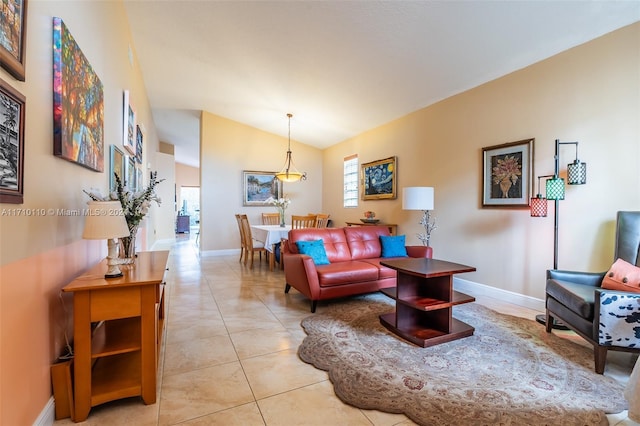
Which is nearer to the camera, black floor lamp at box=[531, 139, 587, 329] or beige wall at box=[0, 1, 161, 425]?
beige wall at box=[0, 1, 161, 425]

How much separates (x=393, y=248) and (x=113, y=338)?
10.9 feet

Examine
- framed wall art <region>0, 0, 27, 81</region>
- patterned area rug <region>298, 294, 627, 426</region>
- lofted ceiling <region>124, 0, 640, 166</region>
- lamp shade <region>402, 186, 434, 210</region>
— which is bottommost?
patterned area rug <region>298, 294, 627, 426</region>

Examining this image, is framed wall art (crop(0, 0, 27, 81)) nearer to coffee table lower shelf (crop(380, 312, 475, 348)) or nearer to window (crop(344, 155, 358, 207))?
coffee table lower shelf (crop(380, 312, 475, 348))

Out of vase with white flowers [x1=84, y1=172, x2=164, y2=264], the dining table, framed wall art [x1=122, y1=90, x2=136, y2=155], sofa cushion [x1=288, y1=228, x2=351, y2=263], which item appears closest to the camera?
vase with white flowers [x1=84, y1=172, x2=164, y2=264]

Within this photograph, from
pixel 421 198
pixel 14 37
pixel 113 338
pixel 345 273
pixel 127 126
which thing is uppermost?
pixel 127 126

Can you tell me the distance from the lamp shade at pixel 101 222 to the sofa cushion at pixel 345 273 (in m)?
2.11

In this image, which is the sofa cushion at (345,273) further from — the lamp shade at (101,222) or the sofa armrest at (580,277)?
Result: the lamp shade at (101,222)

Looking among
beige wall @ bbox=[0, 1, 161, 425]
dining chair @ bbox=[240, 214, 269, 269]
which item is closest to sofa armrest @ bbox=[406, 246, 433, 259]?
dining chair @ bbox=[240, 214, 269, 269]

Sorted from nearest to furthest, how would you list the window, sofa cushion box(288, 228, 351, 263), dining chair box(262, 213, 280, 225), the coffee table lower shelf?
the coffee table lower shelf, sofa cushion box(288, 228, 351, 263), the window, dining chair box(262, 213, 280, 225)

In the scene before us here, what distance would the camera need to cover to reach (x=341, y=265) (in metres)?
3.62

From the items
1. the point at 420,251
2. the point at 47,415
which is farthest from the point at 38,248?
the point at 420,251

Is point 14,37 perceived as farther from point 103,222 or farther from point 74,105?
point 103,222

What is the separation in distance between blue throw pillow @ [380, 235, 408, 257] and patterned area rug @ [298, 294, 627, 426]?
1.38 metres

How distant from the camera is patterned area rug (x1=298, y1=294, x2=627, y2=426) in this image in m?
1.65
